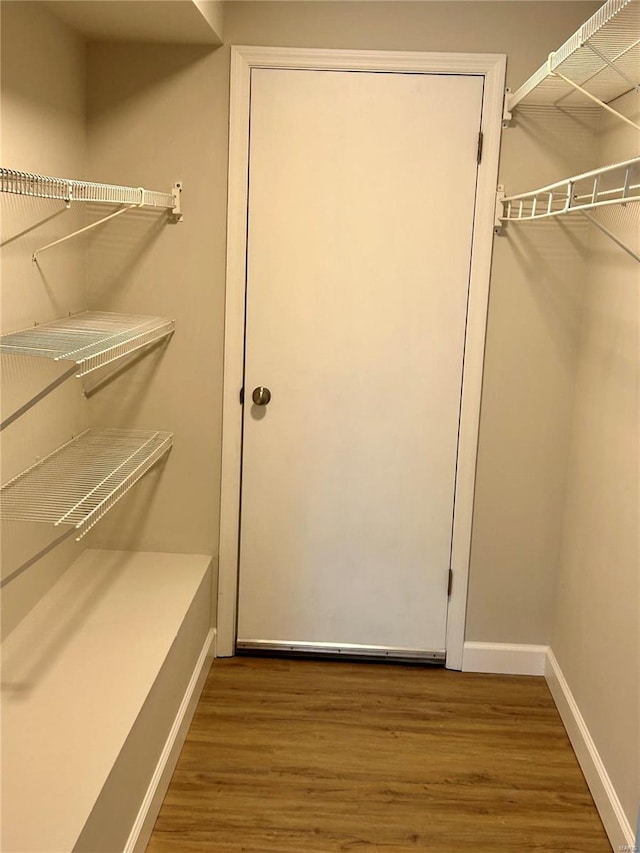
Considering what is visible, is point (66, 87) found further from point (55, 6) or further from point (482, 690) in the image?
point (482, 690)

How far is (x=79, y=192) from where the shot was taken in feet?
6.43

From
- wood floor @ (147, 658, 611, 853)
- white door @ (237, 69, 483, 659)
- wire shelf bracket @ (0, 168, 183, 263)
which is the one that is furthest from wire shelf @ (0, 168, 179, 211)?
wood floor @ (147, 658, 611, 853)

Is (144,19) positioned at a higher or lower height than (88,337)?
higher

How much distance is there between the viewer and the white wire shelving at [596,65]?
1746 mm

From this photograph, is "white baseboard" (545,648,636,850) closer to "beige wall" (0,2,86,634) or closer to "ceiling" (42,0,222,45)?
"beige wall" (0,2,86,634)

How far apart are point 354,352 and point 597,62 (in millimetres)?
1184

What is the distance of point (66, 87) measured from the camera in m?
2.55

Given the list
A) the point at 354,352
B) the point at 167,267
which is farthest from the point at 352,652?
the point at 167,267

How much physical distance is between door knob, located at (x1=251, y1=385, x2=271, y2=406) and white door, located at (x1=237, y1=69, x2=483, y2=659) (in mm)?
18

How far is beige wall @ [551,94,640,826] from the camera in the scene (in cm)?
219

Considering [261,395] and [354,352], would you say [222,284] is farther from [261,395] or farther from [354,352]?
[354,352]

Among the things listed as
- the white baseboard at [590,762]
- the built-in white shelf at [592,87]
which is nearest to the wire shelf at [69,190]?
the built-in white shelf at [592,87]

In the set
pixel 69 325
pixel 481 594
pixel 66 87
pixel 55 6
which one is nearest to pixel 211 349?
pixel 69 325

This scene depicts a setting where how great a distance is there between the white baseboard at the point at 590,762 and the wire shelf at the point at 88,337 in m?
1.80
